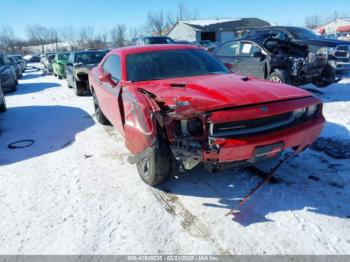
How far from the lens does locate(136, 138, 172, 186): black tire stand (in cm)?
292

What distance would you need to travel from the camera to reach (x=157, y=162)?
2990 mm

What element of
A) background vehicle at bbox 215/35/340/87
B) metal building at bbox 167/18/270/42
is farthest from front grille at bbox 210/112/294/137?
metal building at bbox 167/18/270/42

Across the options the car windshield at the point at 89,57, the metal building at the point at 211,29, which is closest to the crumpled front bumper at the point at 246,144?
the car windshield at the point at 89,57

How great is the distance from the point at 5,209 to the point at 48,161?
4.29 ft

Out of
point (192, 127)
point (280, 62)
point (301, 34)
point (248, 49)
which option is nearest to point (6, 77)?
point (248, 49)

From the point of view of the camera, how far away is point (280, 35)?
8.73m

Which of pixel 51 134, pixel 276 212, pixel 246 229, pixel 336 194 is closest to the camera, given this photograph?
pixel 246 229

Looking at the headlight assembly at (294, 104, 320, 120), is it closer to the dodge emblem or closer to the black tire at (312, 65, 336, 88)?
the dodge emblem

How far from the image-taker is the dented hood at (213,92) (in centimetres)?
272

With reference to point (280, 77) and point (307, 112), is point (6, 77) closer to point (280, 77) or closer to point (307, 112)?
point (280, 77)

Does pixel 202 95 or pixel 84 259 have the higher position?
pixel 202 95

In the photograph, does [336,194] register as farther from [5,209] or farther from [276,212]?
[5,209]

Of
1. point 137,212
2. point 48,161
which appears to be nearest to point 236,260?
point 137,212

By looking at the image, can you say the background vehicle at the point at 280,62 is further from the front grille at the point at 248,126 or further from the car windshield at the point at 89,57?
the car windshield at the point at 89,57
